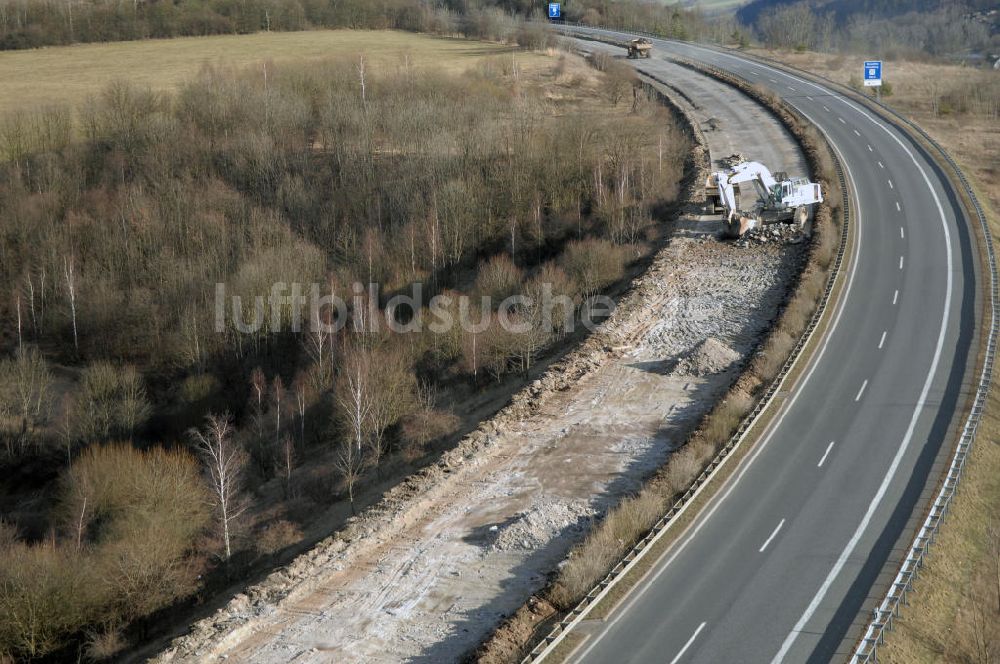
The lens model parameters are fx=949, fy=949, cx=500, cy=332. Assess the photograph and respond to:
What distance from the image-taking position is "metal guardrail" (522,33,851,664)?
23703 millimetres

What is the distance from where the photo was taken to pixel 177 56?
94438 millimetres

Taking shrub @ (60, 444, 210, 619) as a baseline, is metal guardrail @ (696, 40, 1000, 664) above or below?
above

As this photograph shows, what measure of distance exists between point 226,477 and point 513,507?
10336 millimetres

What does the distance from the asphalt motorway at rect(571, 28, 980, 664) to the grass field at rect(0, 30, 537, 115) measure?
183ft

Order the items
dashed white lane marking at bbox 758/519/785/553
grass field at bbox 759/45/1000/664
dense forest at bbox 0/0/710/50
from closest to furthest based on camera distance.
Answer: grass field at bbox 759/45/1000/664 < dashed white lane marking at bbox 758/519/785/553 < dense forest at bbox 0/0/710/50

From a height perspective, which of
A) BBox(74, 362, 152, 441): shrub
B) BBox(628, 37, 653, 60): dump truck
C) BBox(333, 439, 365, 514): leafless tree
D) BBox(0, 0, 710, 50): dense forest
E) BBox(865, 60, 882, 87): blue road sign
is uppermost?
BBox(0, 0, 710, 50): dense forest

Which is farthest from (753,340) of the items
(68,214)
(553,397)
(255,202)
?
(68,214)

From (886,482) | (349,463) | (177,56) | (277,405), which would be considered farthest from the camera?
(177,56)

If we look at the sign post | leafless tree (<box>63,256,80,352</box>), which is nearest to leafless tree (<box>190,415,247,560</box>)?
leafless tree (<box>63,256,80,352</box>)

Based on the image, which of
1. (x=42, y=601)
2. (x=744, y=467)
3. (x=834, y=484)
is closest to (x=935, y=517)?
(x=834, y=484)

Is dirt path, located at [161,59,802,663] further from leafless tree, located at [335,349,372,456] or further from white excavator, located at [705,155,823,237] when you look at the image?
white excavator, located at [705,155,823,237]

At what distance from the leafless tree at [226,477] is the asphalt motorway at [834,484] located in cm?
1327

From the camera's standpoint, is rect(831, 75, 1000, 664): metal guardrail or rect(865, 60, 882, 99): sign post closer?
rect(831, 75, 1000, 664): metal guardrail

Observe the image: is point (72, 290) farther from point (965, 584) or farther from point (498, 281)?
point (965, 584)
